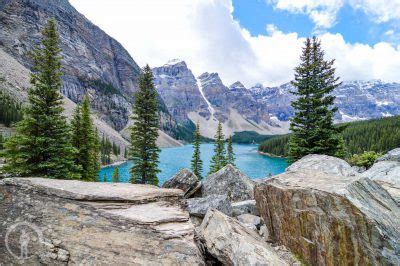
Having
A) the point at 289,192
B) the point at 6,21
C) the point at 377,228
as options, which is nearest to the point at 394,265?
the point at 377,228

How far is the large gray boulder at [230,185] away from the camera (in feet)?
50.7

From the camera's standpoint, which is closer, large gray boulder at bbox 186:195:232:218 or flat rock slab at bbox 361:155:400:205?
flat rock slab at bbox 361:155:400:205

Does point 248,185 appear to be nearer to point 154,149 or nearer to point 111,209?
point 111,209

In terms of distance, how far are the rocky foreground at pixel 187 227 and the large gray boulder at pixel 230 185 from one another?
7.64 meters

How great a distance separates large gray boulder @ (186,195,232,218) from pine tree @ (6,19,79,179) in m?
15.1

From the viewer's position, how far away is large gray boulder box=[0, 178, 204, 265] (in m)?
5.39

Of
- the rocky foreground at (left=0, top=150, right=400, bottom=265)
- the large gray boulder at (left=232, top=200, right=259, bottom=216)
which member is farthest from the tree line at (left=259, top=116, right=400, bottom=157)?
the rocky foreground at (left=0, top=150, right=400, bottom=265)

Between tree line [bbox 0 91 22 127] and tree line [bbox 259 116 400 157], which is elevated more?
tree line [bbox 0 91 22 127]

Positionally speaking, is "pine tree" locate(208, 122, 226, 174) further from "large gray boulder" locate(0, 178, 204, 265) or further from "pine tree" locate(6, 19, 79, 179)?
"large gray boulder" locate(0, 178, 204, 265)

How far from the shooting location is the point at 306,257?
6.52 meters

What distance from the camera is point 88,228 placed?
19.2 feet

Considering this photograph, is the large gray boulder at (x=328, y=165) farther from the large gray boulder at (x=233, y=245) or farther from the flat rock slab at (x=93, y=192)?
the flat rock slab at (x=93, y=192)

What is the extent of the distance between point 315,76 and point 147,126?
63.2 ft

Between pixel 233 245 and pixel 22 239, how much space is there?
17.4 ft
